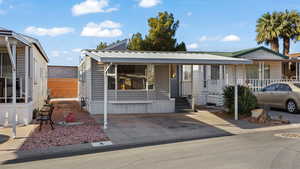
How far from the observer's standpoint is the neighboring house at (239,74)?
1611cm

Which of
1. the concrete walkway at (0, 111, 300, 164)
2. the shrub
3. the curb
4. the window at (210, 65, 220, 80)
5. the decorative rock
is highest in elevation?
the window at (210, 65, 220, 80)

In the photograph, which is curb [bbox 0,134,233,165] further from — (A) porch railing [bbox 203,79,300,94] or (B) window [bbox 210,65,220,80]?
(B) window [bbox 210,65,220,80]

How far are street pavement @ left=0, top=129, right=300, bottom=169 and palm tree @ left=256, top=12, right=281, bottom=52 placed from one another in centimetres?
2019

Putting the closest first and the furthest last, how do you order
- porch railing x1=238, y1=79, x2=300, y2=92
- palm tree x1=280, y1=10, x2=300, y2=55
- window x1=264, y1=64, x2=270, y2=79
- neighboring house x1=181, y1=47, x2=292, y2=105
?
porch railing x1=238, y1=79, x2=300, y2=92 → neighboring house x1=181, y1=47, x2=292, y2=105 → window x1=264, y1=64, x2=270, y2=79 → palm tree x1=280, y1=10, x2=300, y2=55

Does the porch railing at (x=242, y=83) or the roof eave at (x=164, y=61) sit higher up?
the roof eave at (x=164, y=61)

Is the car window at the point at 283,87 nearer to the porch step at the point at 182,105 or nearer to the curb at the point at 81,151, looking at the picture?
the porch step at the point at 182,105

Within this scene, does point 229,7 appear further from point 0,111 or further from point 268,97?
point 0,111

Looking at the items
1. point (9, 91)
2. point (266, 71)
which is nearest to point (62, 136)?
point (9, 91)

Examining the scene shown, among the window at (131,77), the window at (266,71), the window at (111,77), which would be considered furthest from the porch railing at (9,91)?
the window at (266,71)

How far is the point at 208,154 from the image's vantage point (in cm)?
588

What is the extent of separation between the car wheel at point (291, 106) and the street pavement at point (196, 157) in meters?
6.09

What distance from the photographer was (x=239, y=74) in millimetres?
16750

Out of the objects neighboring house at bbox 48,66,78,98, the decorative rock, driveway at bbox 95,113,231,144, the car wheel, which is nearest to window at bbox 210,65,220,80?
the car wheel

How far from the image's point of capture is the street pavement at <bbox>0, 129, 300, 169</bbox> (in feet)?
16.6
